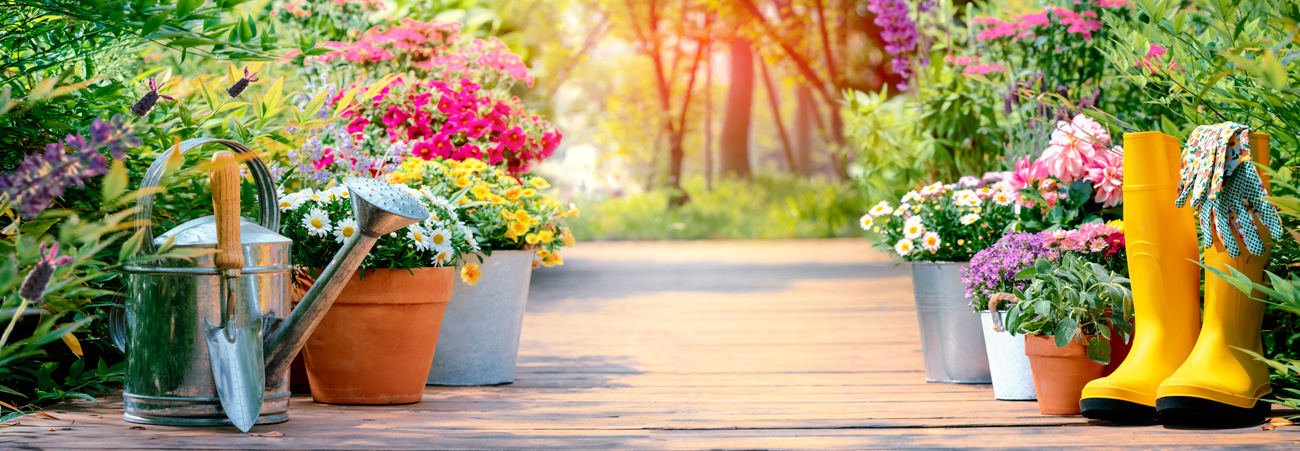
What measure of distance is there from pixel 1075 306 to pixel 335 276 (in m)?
Result: 1.45

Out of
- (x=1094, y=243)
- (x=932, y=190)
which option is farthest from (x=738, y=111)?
(x=1094, y=243)

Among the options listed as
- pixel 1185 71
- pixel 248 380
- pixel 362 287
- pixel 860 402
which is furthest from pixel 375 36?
pixel 1185 71

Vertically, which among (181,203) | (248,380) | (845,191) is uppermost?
(181,203)

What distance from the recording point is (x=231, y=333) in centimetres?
158

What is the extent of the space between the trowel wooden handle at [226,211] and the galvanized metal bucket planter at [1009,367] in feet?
5.10

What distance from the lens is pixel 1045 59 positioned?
2.72m

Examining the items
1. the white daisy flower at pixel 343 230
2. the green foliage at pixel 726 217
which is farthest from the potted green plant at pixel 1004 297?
the green foliage at pixel 726 217

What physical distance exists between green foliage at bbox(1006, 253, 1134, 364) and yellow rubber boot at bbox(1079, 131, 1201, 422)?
5 cm

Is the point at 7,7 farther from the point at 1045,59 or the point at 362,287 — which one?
the point at 1045,59

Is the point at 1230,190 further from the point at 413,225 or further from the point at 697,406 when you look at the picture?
the point at 413,225

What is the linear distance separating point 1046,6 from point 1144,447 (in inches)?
66.6

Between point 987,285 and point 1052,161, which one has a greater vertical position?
point 1052,161

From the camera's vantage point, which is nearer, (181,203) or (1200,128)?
(1200,128)

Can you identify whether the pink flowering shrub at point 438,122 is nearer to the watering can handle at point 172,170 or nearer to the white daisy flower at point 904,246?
the watering can handle at point 172,170
